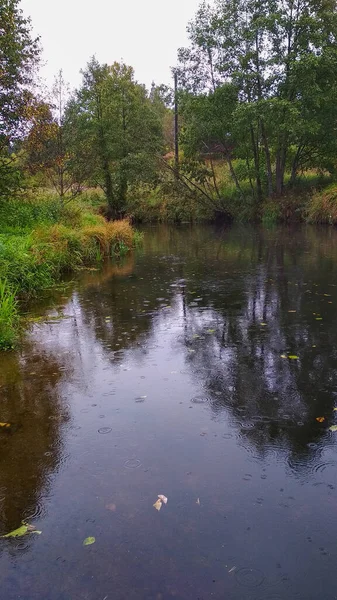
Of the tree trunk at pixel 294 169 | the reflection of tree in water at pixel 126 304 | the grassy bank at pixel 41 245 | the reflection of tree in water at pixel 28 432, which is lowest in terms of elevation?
the reflection of tree in water at pixel 126 304

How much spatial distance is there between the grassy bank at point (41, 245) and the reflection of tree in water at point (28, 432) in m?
0.92

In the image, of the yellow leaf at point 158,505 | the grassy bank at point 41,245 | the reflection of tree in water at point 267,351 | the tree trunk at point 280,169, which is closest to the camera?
the yellow leaf at point 158,505

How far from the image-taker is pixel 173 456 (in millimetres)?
3586

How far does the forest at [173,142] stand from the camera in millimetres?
12539

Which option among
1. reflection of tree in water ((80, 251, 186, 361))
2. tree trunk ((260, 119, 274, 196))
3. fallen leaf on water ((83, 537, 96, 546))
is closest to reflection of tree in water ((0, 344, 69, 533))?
fallen leaf on water ((83, 537, 96, 546))

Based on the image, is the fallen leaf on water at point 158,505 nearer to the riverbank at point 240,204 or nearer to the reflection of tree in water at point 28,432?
the reflection of tree in water at point 28,432

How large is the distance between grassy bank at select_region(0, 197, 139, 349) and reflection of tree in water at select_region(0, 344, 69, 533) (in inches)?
36.2

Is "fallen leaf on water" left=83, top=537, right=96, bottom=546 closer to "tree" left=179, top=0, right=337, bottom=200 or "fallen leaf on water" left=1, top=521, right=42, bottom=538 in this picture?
"fallen leaf on water" left=1, top=521, right=42, bottom=538

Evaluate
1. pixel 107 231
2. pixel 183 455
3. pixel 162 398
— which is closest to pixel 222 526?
pixel 183 455

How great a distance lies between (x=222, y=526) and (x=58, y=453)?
61.3 inches

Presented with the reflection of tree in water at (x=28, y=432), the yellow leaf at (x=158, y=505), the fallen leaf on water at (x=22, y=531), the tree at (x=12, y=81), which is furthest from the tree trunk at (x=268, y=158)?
the fallen leaf on water at (x=22, y=531)

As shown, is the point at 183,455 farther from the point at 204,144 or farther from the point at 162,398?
the point at 204,144

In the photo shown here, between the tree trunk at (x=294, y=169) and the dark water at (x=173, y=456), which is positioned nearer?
the dark water at (x=173, y=456)

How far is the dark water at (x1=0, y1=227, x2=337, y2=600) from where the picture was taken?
249 centimetres
